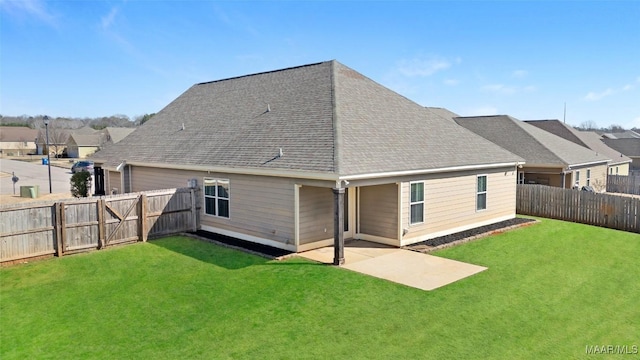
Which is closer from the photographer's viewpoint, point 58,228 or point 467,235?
point 58,228

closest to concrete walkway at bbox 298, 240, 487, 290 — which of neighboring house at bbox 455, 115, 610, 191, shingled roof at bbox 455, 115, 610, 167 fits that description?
neighboring house at bbox 455, 115, 610, 191

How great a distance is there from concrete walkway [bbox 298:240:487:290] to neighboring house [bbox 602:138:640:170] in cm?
4774

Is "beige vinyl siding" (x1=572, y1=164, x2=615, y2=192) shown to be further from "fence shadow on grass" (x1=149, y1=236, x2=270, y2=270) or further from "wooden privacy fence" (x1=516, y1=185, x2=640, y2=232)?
"fence shadow on grass" (x1=149, y1=236, x2=270, y2=270)

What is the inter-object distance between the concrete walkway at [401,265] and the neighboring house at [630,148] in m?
47.7

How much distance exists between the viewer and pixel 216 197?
15586mm

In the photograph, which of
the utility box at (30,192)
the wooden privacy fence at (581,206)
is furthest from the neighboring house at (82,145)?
the wooden privacy fence at (581,206)

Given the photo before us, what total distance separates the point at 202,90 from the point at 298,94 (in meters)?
8.40

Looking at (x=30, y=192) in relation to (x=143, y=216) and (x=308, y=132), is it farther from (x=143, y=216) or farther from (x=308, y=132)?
(x=308, y=132)

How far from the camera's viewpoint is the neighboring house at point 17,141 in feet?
301

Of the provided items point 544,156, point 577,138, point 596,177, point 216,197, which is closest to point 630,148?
point 577,138

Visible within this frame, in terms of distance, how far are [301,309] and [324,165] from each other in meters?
4.49

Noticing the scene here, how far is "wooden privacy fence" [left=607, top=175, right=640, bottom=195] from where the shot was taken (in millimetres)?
30806

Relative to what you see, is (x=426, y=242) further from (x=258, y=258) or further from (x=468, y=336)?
(x=468, y=336)

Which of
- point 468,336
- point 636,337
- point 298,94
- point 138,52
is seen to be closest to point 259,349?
point 468,336
